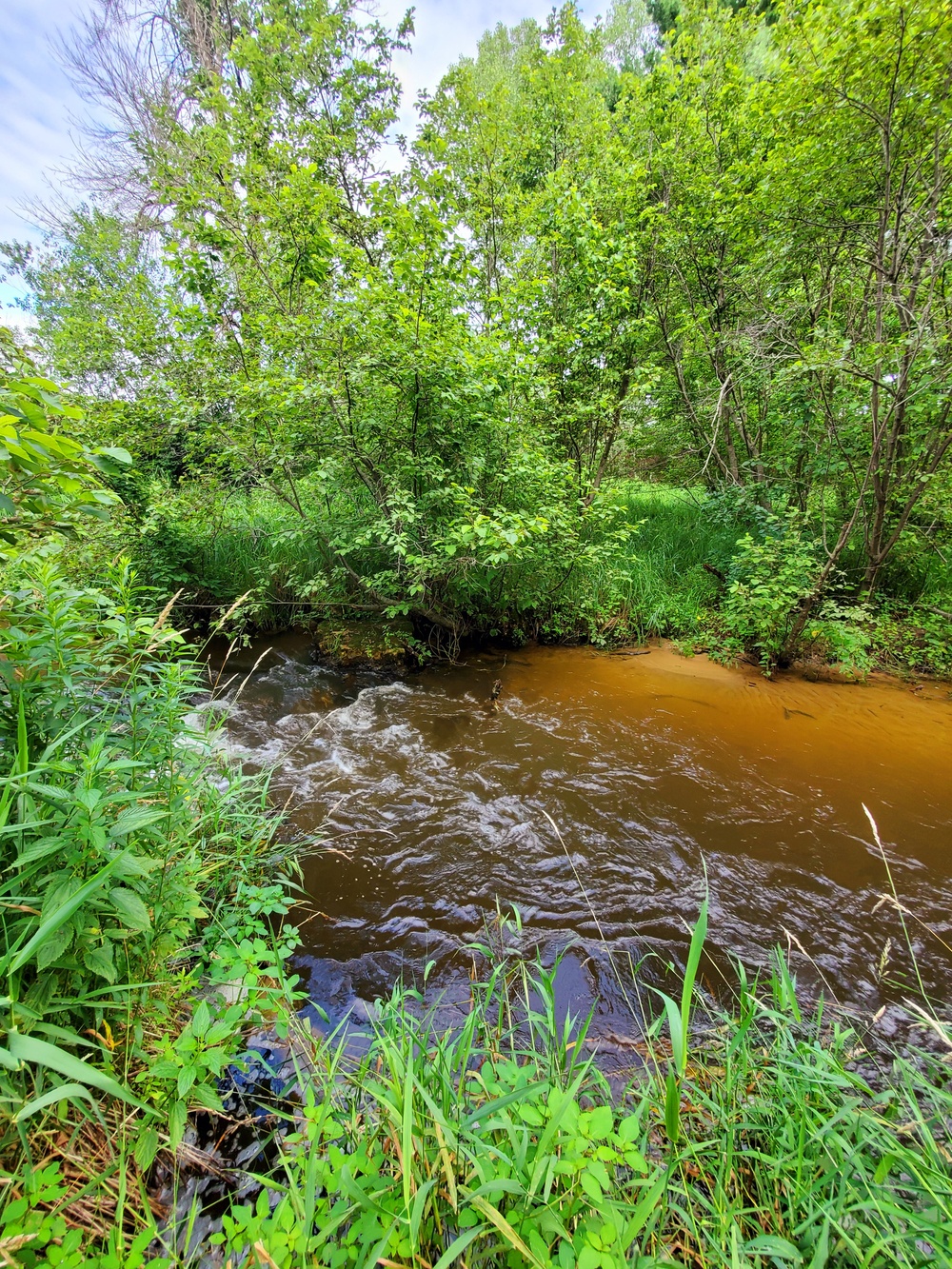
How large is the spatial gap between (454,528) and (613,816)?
2663mm

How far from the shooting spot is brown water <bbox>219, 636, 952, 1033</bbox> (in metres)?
2.19

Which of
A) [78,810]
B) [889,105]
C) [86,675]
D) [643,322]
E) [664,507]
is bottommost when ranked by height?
[78,810]

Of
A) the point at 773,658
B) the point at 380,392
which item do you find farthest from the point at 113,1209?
the point at 773,658

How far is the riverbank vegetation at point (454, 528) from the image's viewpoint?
0.99 m

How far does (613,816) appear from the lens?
3.05m

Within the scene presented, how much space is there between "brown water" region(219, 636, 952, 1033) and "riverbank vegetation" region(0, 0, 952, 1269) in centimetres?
37

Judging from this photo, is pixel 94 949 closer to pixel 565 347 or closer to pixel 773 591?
pixel 773 591

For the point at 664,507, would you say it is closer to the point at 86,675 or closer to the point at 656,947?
the point at 656,947

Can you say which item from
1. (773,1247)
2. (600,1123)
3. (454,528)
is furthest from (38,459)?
(454,528)

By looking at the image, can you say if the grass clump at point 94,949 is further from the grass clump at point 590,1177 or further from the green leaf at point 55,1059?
the grass clump at point 590,1177

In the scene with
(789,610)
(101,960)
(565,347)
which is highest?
(565,347)

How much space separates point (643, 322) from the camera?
5551 mm

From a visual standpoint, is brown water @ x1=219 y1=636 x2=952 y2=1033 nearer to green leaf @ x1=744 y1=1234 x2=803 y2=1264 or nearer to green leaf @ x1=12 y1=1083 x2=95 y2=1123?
green leaf @ x1=744 y1=1234 x2=803 y2=1264

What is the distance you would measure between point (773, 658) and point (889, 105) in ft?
16.7
